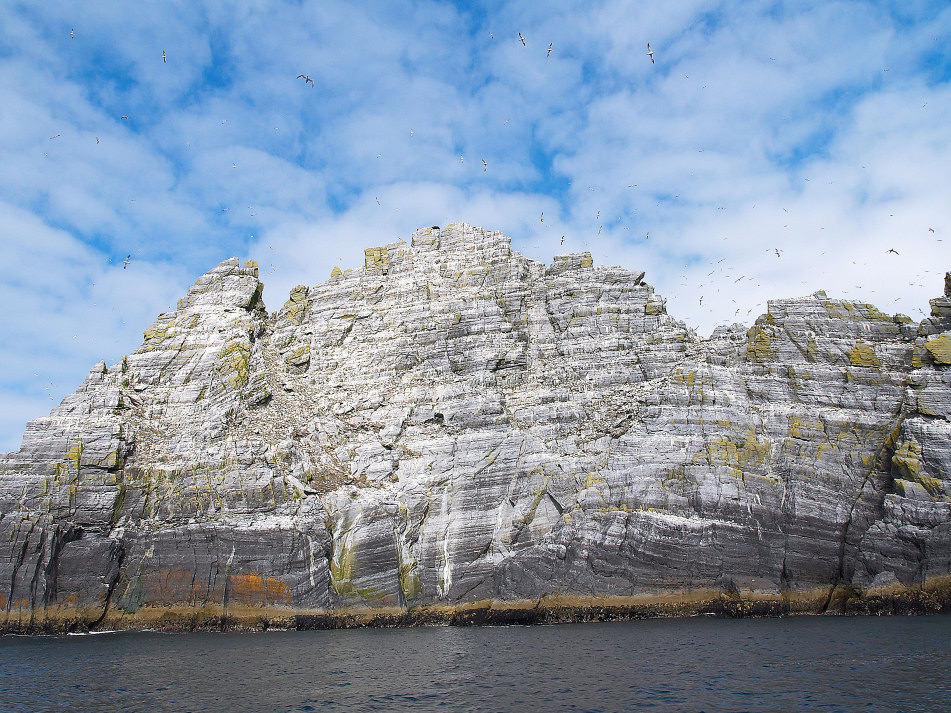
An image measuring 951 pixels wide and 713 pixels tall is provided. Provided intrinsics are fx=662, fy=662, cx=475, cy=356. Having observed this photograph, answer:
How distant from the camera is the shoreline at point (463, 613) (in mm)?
43719

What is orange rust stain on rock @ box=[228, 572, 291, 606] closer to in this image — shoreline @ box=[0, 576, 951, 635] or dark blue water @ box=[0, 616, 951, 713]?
shoreline @ box=[0, 576, 951, 635]

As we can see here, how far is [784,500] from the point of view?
149 ft

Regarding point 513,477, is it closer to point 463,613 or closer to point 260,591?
point 463,613

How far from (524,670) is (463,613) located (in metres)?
19.1

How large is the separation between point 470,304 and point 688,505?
27000 millimetres

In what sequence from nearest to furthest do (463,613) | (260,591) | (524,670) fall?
(524,670), (260,591), (463,613)

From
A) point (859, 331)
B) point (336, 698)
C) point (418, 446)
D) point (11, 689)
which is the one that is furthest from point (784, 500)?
point (11, 689)

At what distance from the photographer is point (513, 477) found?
50875 mm

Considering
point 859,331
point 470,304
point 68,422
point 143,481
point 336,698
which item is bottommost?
point 336,698

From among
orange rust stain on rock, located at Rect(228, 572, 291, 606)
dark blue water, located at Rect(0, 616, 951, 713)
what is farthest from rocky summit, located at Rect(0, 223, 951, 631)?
dark blue water, located at Rect(0, 616, 951, 713)

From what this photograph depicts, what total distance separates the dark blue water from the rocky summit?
4633 millimetres

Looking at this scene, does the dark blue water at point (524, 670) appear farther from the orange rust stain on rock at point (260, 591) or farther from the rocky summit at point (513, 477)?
the rocky summit at point (513, 477)

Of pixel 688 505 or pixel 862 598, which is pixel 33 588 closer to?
pixel 688 505

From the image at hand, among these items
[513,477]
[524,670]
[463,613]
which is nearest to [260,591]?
[463,613]
